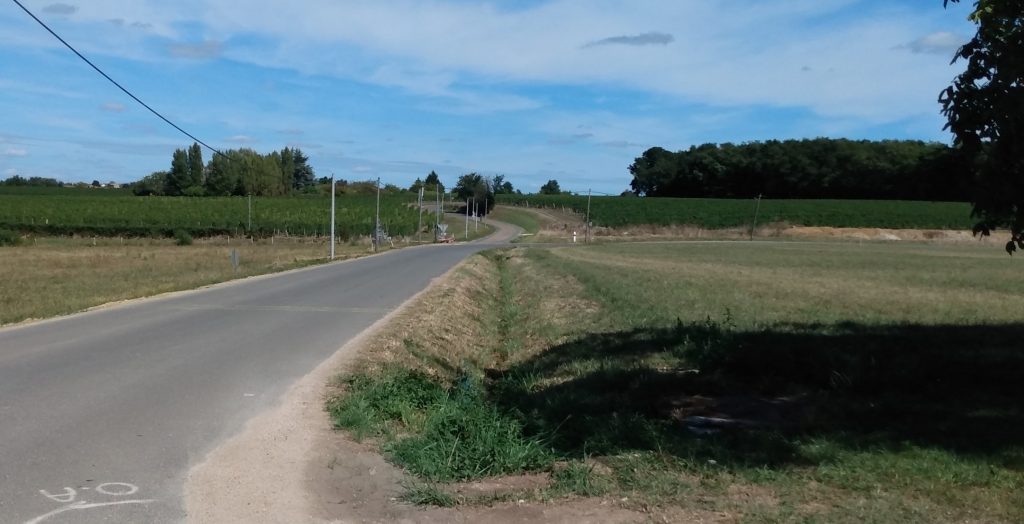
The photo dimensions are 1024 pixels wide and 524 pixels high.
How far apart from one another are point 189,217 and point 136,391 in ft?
280

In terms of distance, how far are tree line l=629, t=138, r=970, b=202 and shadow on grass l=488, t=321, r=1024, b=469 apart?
104764mm

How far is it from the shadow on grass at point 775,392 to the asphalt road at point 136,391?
2.99m

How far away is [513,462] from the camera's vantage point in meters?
6.83

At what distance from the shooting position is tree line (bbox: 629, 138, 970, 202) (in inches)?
5103

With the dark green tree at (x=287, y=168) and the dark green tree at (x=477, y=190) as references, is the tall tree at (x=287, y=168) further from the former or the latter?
the dark green tree at (x=477, y=190)

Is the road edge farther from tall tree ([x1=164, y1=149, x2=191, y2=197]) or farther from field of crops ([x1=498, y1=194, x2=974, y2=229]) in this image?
tall tree ([x1=164, y1=149, x2=191, y2=197])

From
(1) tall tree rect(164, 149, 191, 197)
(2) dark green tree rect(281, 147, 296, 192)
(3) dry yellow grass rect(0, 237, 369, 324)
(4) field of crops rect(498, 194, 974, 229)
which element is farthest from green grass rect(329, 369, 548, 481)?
(1) tall tree rect(164, 149, 191, 197)

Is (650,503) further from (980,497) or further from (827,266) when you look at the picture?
(827,266)

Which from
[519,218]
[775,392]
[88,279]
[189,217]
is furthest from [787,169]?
[775,392]

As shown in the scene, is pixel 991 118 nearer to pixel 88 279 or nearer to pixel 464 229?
pixel 88 279

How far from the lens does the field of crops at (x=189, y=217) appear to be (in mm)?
81312

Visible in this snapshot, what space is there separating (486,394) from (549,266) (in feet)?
92.3

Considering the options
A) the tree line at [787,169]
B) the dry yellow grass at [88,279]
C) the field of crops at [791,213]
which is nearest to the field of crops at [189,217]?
the field of crops at [791,213]

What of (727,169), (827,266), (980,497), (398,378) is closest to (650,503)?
(980,497)
